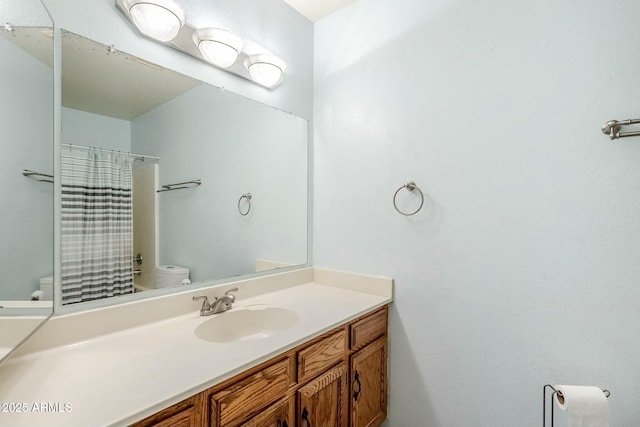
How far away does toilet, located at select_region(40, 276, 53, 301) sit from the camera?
964 mm

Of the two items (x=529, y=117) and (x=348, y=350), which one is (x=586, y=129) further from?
(x=348, y=350)

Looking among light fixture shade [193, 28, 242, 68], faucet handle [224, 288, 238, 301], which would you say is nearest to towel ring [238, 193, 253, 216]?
faucet handle [224, 288, 238, 301]

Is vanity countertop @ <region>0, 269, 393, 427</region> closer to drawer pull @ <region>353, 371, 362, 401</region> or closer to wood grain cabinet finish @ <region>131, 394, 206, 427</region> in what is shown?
wood grain cabinet finish @ <region>131, 394, 206, 427</region>

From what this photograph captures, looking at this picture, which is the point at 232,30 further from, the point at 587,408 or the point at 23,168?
the point at 587,408

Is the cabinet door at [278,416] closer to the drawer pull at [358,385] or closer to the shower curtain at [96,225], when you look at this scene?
the drawer pull at [358,385]

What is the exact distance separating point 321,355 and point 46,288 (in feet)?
3.24

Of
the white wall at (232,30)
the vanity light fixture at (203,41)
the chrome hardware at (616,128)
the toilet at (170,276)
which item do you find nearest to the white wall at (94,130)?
the white wall at (232,30)

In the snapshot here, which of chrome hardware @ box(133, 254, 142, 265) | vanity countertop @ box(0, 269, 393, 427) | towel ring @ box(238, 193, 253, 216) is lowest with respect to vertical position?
vanity countertop @ box(0, 269, 393, 427)

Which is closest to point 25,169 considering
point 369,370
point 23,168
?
point 23,168

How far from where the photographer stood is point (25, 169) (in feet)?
2.88

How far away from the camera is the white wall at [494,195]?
1072 mm

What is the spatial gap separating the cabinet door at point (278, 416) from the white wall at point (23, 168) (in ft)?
2.63

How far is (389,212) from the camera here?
1606 mm

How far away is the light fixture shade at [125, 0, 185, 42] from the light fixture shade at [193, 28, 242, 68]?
103mm
